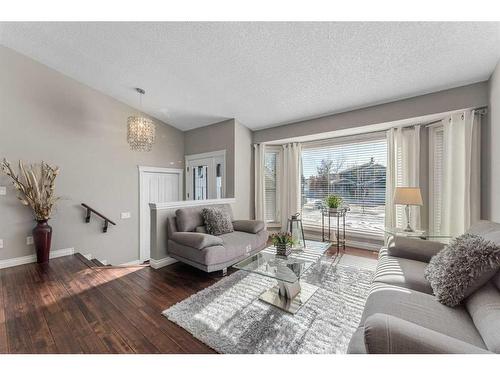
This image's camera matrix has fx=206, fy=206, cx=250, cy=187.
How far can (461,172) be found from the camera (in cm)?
275

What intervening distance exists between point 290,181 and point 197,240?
8.42 feet

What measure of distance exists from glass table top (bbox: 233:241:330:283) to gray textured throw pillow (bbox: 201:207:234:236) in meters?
0.98

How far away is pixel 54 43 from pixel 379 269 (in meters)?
4.71

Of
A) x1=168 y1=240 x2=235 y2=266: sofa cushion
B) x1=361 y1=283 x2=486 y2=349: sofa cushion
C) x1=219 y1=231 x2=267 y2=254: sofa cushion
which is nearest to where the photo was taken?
x1=361 y1=283 x2=486 y2=349: sofa cushion

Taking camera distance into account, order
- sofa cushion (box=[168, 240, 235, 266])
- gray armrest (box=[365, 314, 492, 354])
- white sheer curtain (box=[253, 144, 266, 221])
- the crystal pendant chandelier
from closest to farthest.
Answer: gray armrest (box=[365, 314, 492, 354]) < sofa cushion (box=[168, 240, 235, 266]) < the crystal pendant chandelier < white sheer curtain (box=[253, 144, 266, 221])

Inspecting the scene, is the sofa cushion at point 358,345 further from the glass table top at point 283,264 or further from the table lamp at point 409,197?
the table lamp at point 409,197

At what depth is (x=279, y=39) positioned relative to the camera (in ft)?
7.04

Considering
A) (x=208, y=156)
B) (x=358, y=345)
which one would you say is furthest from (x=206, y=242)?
(x=208, y=156)

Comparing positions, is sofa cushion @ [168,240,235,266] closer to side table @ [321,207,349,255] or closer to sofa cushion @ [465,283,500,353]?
side table @ [321,207,349,255]

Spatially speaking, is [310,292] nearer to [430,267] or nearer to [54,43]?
[430,267]

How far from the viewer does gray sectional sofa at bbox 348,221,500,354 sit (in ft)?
2.80

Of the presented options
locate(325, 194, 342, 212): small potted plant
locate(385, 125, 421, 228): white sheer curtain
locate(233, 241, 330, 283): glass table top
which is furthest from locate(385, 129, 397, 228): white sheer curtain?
locate(233, 241, 330, 283): glass table top

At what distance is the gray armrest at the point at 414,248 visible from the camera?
198 centimetres
